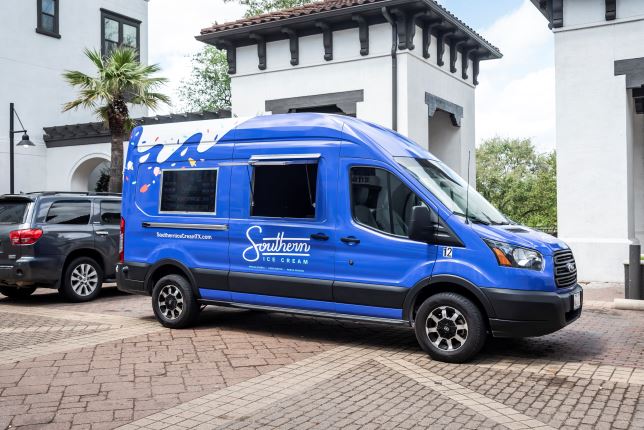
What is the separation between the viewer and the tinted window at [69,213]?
36.8 feet

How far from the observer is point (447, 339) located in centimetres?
668

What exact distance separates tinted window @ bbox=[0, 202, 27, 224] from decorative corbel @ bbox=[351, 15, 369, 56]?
28.4 ft

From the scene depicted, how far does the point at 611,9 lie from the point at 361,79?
5738mm

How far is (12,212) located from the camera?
11.1m

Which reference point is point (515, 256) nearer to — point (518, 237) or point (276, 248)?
point (518, 237)

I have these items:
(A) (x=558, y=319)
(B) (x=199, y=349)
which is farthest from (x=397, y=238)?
(B) (x=199, y=349)

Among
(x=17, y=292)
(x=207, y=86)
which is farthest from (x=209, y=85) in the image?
(x=17, y=292)

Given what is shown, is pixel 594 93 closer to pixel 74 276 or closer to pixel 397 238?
pixel 397 238

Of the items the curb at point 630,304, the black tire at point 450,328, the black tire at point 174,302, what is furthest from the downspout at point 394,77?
the black tire at point 450,328

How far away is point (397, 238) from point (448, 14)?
1110 centimetres

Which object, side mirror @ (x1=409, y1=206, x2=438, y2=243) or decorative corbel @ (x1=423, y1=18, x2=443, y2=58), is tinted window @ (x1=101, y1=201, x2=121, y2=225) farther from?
decorative corbel @ (x1=423, y1=18, x2=443, y2=58)

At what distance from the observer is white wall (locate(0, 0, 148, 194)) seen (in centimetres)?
2242

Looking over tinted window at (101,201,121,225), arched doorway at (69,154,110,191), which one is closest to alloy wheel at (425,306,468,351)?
tinted window at (101,201,121,225)

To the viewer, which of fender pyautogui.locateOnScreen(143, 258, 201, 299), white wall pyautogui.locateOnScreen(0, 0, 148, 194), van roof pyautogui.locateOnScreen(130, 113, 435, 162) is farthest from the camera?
white wall pyautogui.locateOnScreen(0, 0, 148, 194)
